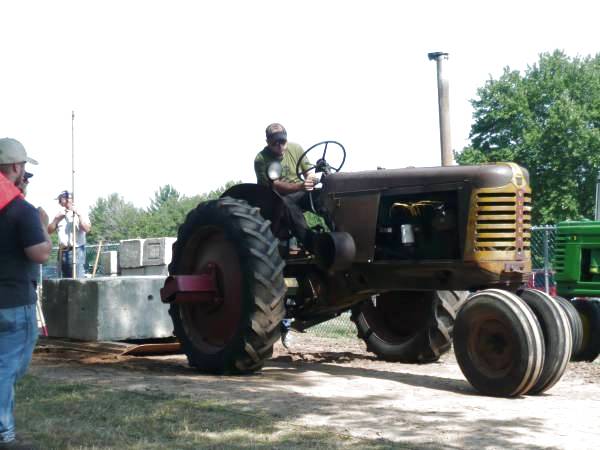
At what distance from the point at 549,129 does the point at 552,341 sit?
181 ft

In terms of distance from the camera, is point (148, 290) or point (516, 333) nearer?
point (516, 333)

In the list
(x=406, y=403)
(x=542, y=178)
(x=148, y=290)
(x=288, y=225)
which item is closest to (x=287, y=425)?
(x=406, y=403)

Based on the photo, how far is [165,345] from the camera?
10.5 metres

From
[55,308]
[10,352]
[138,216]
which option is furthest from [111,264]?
[138,216]

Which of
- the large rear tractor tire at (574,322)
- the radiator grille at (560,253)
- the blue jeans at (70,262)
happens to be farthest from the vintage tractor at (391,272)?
the blue jeans at (70,262)

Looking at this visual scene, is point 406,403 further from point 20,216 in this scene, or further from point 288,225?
point 20,216

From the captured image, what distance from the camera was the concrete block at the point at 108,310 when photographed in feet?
34.5

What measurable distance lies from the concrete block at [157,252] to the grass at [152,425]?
33.2ft

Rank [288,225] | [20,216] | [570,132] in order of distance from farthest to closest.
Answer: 1. [570,132]
2. [288,225]
3. [20,216]

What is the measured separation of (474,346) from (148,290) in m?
4.42

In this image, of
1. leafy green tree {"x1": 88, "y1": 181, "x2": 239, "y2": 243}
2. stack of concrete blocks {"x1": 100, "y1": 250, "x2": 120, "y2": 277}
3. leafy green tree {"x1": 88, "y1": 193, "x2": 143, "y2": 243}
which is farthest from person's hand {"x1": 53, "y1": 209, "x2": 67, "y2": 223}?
leafy green tree {"x1": 88, "y1": 193, "x2": 143, "y2": 243}

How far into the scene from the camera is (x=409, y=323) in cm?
1001

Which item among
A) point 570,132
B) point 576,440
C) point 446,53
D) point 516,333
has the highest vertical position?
point 570,132

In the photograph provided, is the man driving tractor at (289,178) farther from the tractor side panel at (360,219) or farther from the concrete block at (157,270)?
the concrete block at (157,270)
